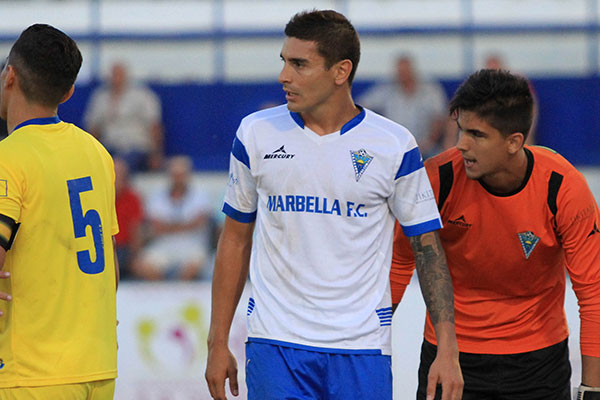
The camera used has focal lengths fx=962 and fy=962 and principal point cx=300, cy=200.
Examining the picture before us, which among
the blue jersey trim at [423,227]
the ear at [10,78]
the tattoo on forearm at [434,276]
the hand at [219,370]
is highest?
the ear at [10,78]

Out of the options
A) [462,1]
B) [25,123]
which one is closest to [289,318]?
[25,123]

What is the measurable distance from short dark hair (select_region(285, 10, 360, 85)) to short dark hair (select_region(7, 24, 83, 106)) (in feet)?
2.84

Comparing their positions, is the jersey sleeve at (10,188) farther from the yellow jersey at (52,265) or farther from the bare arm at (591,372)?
the bare arm at (591,372)

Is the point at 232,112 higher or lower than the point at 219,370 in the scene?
higher

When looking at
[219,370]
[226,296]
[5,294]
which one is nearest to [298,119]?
[226,296]

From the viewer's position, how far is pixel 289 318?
362 centimetres

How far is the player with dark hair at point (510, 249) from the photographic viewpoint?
13.5ft

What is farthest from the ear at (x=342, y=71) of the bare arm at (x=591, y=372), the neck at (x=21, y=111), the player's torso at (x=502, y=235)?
the bare arm at (x=591, y=372)

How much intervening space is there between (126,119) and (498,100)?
17.1ft

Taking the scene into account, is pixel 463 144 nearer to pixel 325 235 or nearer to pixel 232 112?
pixel 325 235

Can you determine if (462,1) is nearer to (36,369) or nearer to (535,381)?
(535,381)

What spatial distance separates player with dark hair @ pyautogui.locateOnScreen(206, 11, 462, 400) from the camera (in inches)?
142

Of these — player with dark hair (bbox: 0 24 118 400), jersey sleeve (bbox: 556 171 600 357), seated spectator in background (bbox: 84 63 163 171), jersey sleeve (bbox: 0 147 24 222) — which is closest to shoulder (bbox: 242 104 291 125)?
player with dark hair (bbox: 0 24 118 400)

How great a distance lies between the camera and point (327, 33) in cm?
374
